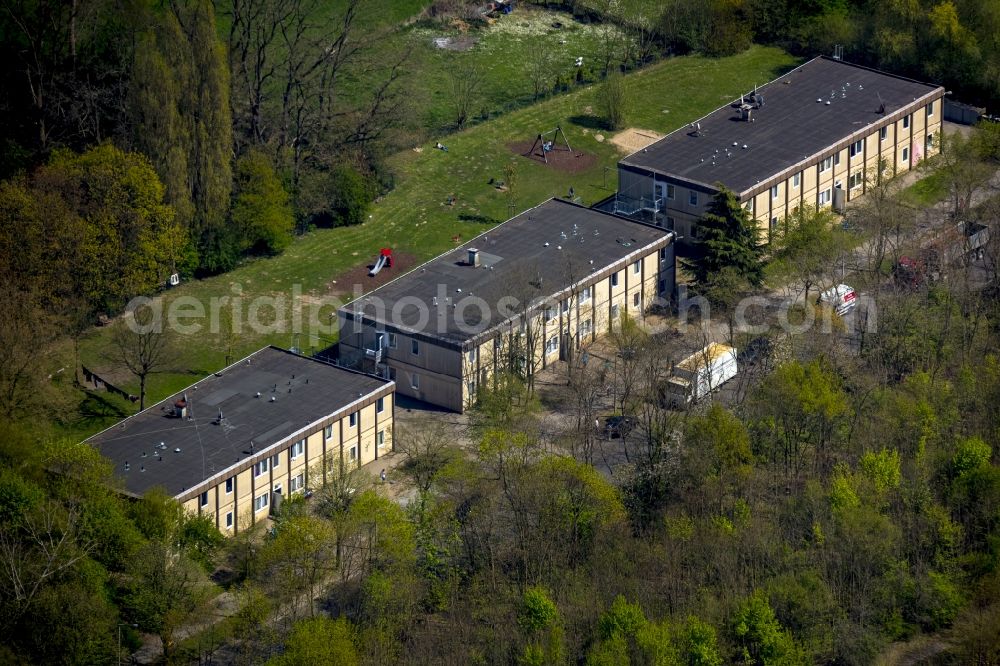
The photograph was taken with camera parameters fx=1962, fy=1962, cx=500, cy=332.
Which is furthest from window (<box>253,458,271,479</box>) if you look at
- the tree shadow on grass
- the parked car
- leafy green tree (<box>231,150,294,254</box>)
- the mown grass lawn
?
the tree shadow on grass

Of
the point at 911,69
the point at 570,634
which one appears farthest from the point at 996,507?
the point at 911,69

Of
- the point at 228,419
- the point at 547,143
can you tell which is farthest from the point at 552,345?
the point at 547,143

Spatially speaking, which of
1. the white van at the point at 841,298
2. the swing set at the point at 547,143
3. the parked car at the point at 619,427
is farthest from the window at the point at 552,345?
the swing set at the point at 547,143

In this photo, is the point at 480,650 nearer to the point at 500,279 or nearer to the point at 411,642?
the point at 411,642

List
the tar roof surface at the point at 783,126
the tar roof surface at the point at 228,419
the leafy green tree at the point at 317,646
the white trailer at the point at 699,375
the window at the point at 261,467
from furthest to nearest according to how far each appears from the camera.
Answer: the tar roof surface at the point at 783,126 < the white trailer at the point at 699,375 < the window at the point at 261,467 < the tar roof surface at the point at 228,419 < the leafy green tree at the point at 317,646

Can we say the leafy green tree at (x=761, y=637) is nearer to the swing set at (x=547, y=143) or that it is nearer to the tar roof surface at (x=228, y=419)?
the tar roof surface at (x=228, y=419)

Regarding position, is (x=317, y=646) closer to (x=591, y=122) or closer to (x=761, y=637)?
(x=761, y=637)
